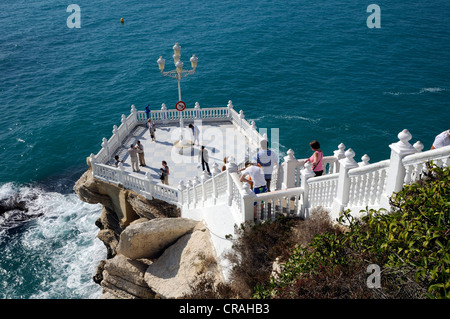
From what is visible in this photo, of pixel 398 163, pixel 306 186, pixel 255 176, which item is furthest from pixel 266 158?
pixel 398 163

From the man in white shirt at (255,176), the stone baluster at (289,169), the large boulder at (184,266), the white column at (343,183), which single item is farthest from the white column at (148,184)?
the white column at (343,183)

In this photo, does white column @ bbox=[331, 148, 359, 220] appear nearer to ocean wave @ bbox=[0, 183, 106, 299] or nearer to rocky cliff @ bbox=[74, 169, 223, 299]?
rocky cliff @ bbox=[74, 169, 223, 299]

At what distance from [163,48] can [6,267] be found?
3093 centimetres

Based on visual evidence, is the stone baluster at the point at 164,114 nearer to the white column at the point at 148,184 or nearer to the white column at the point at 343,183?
the white column at the point at 148,184

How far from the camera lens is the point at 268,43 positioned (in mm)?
47594

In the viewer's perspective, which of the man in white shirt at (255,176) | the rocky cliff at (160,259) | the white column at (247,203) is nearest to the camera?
the white column at (247,203)

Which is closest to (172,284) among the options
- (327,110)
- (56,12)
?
(327,110)

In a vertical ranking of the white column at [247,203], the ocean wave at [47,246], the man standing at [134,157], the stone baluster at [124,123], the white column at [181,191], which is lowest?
the ocean wave at [47,246]

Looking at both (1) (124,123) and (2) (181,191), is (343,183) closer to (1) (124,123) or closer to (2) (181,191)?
(2) (181,191)

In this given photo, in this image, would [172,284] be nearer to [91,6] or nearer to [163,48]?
[163,48]

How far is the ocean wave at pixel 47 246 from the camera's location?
75.5ft

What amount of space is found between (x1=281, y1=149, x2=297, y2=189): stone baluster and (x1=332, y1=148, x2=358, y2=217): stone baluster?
2389 millimetres

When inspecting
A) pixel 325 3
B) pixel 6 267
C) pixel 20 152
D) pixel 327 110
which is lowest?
pixel 6 267

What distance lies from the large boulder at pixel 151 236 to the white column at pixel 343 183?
7083 millimetres
